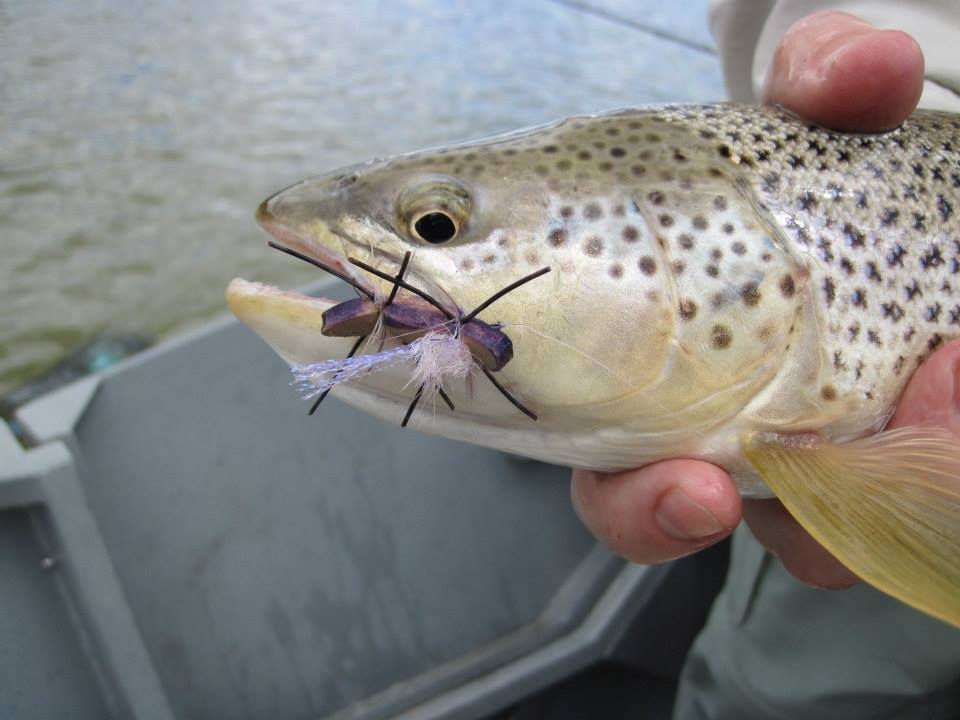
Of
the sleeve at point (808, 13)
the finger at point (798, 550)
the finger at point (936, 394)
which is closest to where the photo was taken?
the finger at point (936, 394)

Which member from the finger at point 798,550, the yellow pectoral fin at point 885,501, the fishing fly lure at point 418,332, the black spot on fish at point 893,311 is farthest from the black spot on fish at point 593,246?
the finger at point 798,550

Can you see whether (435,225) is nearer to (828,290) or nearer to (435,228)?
(435,228)

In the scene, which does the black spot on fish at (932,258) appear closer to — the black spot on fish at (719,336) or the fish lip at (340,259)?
the black spot on fish at (719,336)

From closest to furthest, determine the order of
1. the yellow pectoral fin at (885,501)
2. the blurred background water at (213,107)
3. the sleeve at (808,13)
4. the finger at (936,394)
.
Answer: the yellow pectoral fin at (885,501) < the finger at (936,394) < the sleeve at (808,13) < the blurred background water at (213,107)

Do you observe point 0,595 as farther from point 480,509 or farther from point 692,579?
point 692,579

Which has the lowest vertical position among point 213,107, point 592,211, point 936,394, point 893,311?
point 213,107

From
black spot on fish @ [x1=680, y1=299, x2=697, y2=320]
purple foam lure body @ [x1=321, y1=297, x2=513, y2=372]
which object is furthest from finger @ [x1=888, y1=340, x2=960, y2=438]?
purple foam lure body @ [x1=321, y1=297, x2=513, y2=372]

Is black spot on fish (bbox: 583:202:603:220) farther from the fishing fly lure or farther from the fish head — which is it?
the fishing fly lure

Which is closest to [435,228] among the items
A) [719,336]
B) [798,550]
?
[719,336]
